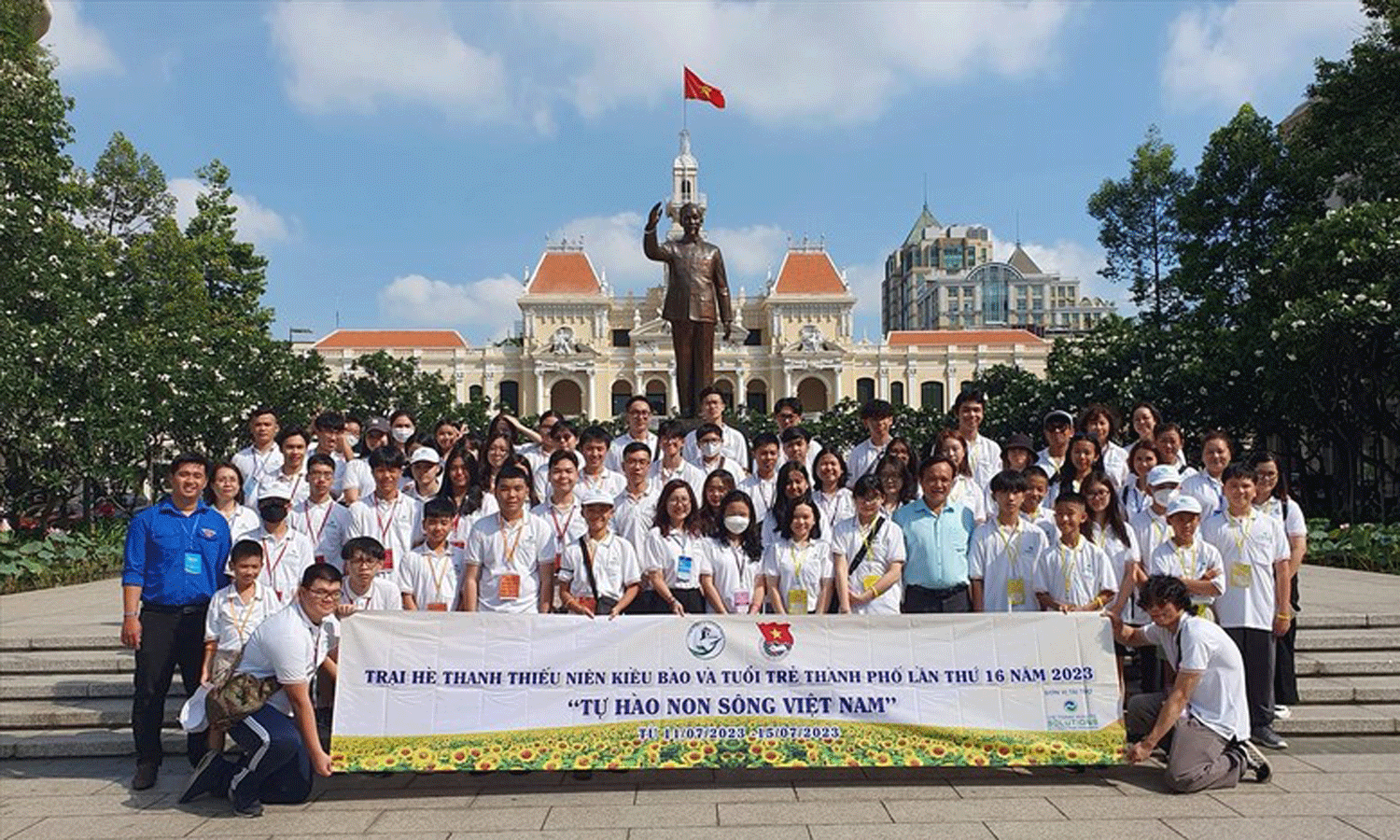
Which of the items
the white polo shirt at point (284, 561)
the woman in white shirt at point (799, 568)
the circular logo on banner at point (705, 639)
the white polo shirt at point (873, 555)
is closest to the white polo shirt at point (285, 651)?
the white polo shirt at point (284, 561)

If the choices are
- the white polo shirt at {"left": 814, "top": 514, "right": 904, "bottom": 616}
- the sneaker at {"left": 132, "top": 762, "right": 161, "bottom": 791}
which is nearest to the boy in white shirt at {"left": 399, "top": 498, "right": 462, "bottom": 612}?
the sneaker at {"left": 132, "top": 762, "right": 161, "bottom": 791}

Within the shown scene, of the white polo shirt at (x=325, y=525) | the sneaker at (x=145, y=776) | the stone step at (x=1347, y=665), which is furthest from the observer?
the stone step at (x=1347, y=665)

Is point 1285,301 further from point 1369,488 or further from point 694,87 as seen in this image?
point 694,87

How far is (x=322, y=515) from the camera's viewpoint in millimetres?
6531

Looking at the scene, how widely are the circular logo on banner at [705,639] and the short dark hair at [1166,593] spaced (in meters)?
2.23

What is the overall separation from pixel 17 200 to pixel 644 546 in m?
14.6

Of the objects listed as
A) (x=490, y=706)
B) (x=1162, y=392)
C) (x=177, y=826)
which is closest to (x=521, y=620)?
(x=490, y=706)

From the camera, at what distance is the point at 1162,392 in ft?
83.5

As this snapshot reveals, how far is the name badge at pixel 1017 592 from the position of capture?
19.1ft

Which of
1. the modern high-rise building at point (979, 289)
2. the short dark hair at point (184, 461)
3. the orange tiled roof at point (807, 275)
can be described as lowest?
the short dark hair at point (184, 461)

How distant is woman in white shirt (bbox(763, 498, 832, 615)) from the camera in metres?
5.74

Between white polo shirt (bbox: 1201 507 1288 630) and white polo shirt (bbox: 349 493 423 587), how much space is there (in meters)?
4.73

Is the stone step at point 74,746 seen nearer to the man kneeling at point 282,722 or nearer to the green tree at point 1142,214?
the man kneeling at point 282,722

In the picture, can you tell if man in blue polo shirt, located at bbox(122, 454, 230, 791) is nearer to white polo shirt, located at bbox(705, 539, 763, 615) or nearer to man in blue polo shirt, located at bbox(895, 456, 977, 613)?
white polo shirt, located at bbox(705, 539, 763, 615)
